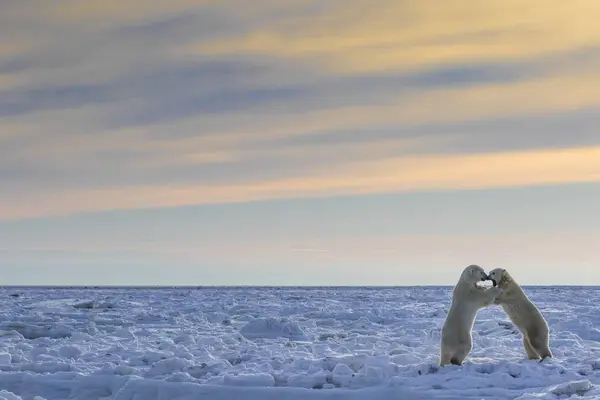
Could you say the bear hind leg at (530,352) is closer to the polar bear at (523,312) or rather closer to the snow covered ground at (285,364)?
A: the polar bear at (523,312)

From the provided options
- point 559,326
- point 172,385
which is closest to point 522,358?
point 172,385

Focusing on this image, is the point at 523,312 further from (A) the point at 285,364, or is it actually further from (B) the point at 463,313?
(A) the point at 285,364

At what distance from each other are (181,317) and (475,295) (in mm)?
10567

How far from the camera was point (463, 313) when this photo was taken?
8984 millimetres

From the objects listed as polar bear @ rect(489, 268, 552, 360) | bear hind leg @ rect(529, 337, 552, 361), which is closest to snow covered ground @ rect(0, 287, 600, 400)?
bear hind leg @ rect(529, 337, 552, 361)

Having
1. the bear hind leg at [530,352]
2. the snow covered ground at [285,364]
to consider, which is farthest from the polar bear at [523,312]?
the snow covered ground at [285,364]

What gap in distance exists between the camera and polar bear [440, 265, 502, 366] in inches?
348

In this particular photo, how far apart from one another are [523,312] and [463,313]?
854mm

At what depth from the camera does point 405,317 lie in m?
17.7

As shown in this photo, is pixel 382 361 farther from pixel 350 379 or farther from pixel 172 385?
Result: pixel 172 385

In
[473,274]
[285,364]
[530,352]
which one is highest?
[473,274]

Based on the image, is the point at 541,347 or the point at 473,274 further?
the point at 541,347

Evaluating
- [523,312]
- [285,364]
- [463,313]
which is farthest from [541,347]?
[285,364]

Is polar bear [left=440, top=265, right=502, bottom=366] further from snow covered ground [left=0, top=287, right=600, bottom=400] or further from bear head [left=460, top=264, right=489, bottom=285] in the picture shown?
snow covered ground [left=0, top=287, right=600, bottom=400]
